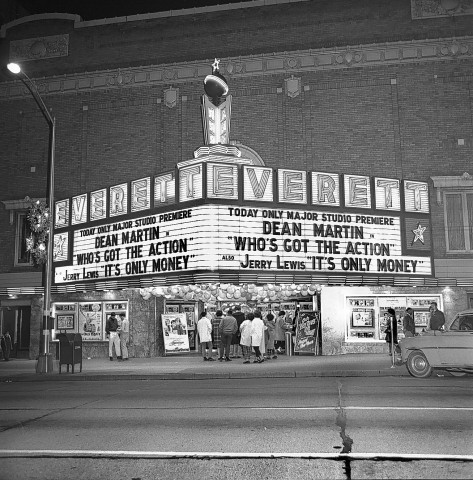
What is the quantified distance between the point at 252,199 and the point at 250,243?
143 cm

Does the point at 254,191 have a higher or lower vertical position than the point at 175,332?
higher

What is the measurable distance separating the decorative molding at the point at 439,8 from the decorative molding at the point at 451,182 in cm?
704

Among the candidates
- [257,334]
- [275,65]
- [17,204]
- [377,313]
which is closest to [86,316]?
[17,204]

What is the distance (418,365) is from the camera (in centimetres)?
1505

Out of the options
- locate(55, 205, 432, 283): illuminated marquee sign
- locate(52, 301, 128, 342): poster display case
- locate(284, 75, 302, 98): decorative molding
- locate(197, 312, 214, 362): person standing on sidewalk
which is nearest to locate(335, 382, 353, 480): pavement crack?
locate(55, 205, 432, 283): illuminated marquee sign

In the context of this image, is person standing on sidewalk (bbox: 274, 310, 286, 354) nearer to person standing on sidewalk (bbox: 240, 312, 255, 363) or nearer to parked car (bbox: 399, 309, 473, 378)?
person standing on sidewalk (bbox: 240, 312, 255, 363)

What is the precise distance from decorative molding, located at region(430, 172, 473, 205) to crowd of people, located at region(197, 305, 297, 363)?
8.06 m

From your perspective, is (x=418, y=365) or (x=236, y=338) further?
(x=236, y=338)

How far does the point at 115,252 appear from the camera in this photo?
A: 851 inches

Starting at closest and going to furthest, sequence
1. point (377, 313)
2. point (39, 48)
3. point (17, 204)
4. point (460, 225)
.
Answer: point (377, 313) < point (460, 225) < point (17, 204) < point (39, 48)

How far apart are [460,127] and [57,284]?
17529 mm

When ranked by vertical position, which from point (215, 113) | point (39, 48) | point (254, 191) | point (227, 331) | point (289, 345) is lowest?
point (289, 345)

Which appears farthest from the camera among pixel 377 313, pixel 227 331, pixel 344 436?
pixel 377 313

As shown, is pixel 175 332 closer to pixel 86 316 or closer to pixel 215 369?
pixel 86 316
